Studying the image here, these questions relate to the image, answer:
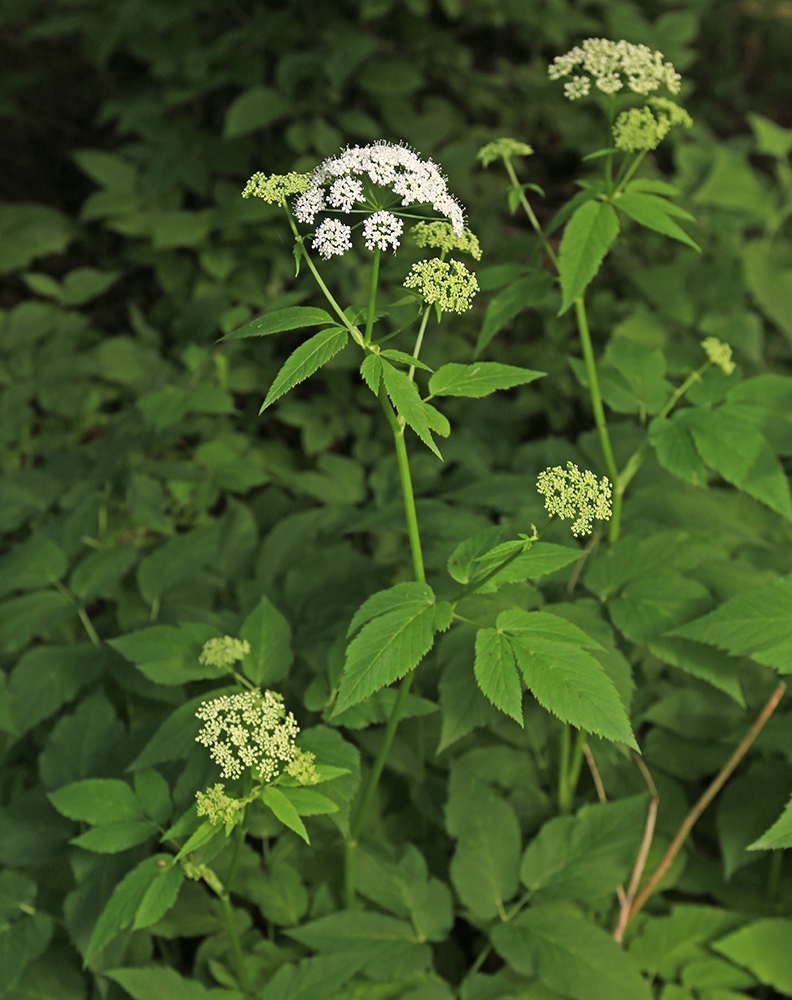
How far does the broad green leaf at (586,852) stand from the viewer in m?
2.02

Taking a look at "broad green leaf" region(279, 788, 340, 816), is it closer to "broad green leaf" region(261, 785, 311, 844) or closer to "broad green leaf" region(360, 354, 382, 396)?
"broad green leaf" region(261, 785, 311, 844)

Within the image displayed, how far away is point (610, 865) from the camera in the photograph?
6.73ft

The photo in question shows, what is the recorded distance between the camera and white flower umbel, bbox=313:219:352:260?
4.59 ft

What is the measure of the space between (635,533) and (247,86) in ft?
11.2

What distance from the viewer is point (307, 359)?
137cm

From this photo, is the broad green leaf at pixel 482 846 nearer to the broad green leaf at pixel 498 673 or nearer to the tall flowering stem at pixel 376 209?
the broad green leaf at pixel 498 673

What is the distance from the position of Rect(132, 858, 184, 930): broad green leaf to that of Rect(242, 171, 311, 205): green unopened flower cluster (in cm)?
128

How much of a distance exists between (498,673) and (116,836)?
0.91m

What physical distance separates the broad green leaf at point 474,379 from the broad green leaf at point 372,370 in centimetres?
22

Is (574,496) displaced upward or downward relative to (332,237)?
downward

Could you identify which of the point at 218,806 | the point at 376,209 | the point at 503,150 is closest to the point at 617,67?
the point at 503,150

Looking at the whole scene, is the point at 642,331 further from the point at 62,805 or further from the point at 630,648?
the point at 62,805

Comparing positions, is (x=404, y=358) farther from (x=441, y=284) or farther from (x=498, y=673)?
(x=498, y=673)

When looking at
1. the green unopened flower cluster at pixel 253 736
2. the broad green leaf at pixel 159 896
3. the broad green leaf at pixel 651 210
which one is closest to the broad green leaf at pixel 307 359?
the green unopened flower cluster at pixel 253 736
